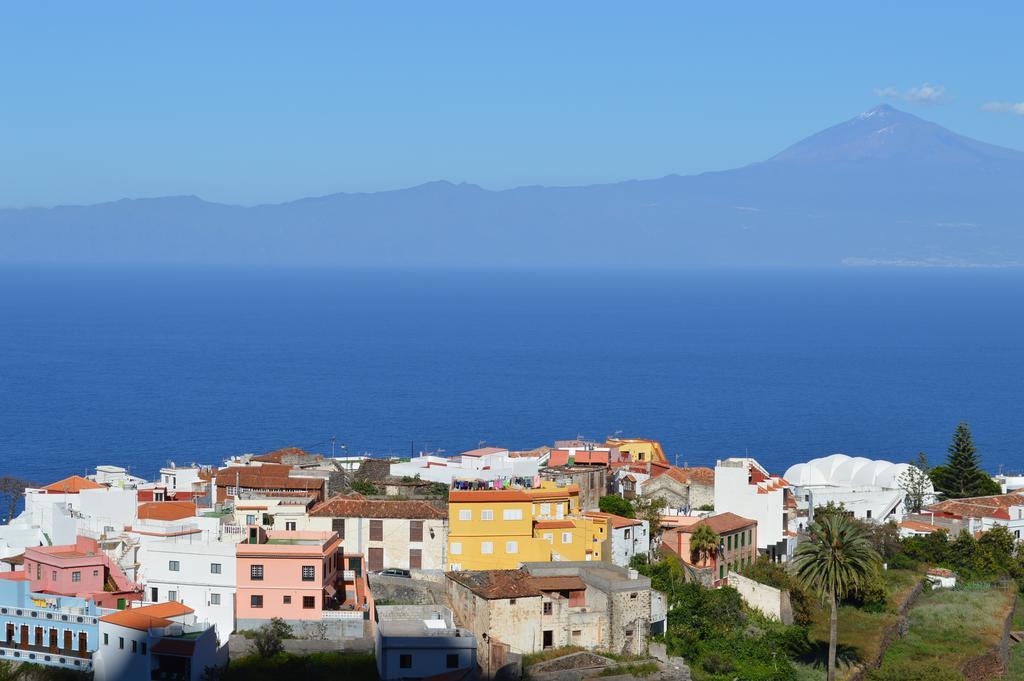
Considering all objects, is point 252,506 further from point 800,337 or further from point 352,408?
point 800,337

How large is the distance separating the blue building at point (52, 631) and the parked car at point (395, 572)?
7529mm

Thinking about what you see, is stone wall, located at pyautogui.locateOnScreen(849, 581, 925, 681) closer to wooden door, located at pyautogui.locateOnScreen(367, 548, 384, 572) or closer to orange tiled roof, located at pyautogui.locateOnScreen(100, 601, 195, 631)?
wooden door, located at pyautogui.locateOnScreen(367, 548, 384, 572)

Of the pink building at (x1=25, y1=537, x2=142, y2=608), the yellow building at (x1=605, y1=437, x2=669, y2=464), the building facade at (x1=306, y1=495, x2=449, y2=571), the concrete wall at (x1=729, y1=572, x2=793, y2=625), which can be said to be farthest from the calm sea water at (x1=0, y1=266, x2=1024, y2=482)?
the concrete wall at (x1=729, y1=572, x2=793, y2=625)

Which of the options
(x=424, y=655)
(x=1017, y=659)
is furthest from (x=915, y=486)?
(x=424, y=655)

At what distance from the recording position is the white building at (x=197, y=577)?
38.0m

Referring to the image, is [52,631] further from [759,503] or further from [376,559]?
[759,503]

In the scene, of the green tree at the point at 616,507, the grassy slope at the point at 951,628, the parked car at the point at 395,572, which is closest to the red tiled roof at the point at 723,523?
the green tree at the point at 616,507

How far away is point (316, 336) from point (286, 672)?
14656 centimetres

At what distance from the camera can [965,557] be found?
52.3 meters

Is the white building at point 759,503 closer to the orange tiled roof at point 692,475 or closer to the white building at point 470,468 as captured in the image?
the orange tiled roof at point 692,475

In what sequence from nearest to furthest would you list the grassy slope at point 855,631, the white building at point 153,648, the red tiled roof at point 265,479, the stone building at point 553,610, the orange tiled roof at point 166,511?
the white building at point 153,648, the stone building at point 553,610, the grassy slope at point 855,631, the orange tiled roof at point 166,511, the red tiled roof at point 265,479

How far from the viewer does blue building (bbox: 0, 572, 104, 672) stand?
119ft

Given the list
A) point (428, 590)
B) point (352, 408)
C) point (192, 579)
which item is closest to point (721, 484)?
point (428, 590)

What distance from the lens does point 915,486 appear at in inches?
2409
